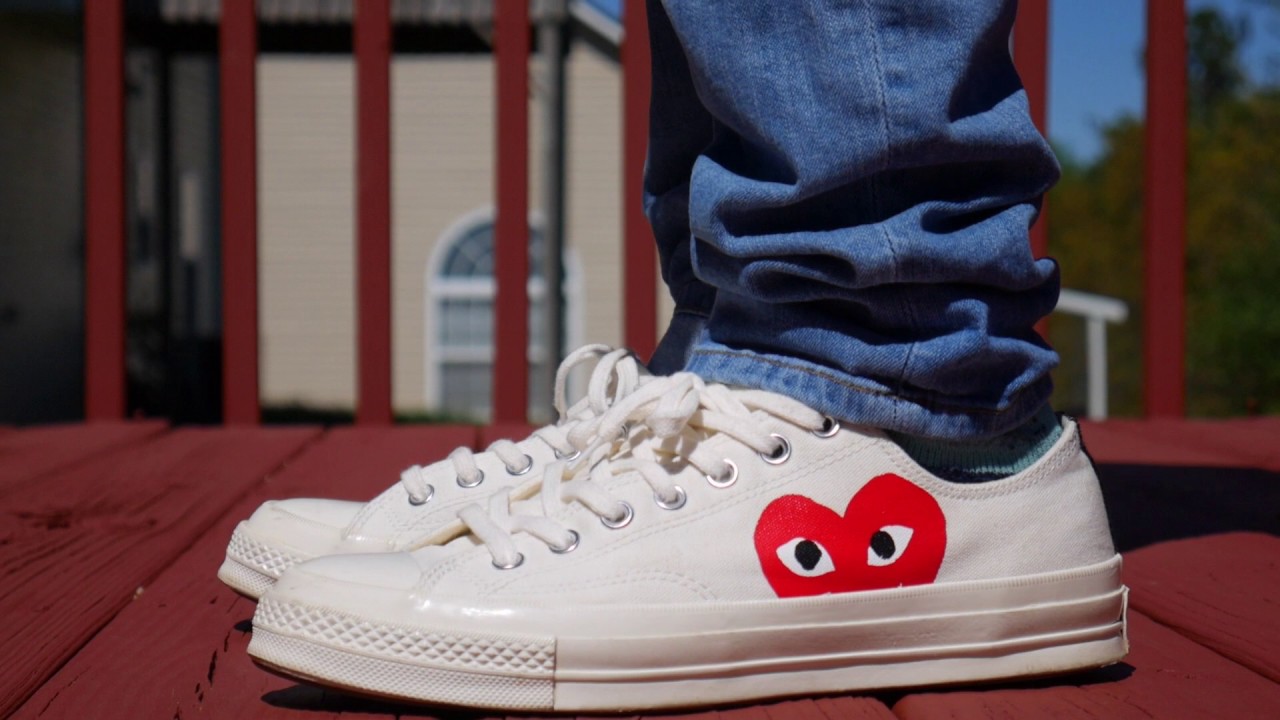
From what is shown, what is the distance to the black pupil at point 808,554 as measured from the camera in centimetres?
95

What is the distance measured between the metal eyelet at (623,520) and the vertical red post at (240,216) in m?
1.82

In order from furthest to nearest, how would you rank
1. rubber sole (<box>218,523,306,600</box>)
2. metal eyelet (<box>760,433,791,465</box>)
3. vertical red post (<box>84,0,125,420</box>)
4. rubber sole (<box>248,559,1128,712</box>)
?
1. vertical red post (<box>84,0,125,420</box>)
2. rubber sole (<box>218,523,306,600</box>)
3. metal eyelet (<box>760,433,791,465</box>)
4. rubber sole (<box>248,559,1128,712</box>)

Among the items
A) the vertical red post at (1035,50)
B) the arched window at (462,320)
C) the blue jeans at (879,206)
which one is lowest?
the arched window at (462,320)

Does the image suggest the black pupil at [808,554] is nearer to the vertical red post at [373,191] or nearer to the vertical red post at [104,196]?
the vertical red post at [373,191]

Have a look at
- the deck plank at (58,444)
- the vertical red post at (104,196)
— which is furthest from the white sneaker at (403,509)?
the vertical red post at (104,196)

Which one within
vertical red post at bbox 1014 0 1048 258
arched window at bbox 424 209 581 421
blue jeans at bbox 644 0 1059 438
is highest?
vertical red post at bbox 1014 0 1048 258

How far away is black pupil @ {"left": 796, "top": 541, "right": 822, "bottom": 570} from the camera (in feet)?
3.12

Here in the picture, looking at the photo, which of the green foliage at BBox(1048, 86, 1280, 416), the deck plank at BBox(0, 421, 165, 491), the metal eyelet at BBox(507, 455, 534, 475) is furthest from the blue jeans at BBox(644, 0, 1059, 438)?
the green foliage at BBox(1048, 86, 1280, 416)

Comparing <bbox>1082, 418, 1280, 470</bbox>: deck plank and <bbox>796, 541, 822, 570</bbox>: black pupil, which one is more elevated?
<bbox>796, 541, 822, 570</bbox>: black pupil

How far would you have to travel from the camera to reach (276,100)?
13195mm

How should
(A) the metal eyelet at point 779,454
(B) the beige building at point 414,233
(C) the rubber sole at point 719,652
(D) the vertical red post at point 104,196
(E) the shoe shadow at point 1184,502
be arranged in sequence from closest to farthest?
Result: (C) the rubber sole at point 719,652 → (A) the metal eyelet at point 779,454 → (E) the shoe shadow at point 1184,502 → (D) the vertical red post at point 104,196 → (B) the beige building at point 414,233

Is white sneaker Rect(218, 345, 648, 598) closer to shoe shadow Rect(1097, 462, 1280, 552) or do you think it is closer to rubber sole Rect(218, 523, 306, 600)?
rubber sole Rect(218, 523, 306, 600)

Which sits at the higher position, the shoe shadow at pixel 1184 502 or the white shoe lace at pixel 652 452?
the white shoe lace at pixel 652 452

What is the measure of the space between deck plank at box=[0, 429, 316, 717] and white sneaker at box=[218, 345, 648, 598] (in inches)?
6.0
